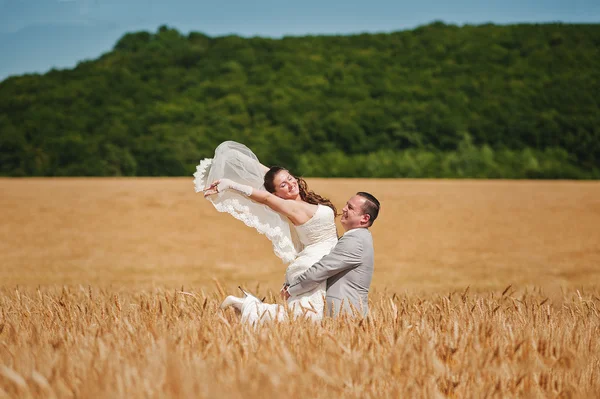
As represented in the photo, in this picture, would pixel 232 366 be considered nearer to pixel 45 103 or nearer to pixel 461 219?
pixel 461 219

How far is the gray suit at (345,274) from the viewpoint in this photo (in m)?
4.79

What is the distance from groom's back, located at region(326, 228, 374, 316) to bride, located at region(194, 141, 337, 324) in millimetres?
81

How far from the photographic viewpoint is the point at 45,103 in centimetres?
5228

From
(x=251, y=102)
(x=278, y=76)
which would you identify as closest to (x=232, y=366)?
(x=251, y=102)

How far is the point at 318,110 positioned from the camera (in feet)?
169

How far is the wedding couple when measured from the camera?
483 cm

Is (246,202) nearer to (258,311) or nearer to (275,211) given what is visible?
(275,211)

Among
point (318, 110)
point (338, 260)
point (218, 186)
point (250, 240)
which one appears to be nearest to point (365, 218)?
point (338, 260)

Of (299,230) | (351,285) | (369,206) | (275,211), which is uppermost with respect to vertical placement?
(369,206)

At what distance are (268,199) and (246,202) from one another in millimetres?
289

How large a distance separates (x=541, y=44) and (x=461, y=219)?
5122 centimetres

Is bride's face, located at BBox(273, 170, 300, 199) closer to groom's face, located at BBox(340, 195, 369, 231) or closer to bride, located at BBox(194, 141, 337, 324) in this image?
bride, located at BBox(194, 141, 337, 324)

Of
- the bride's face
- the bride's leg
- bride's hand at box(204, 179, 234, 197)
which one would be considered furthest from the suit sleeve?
bride's hand at box(204, 179, 234, 197)

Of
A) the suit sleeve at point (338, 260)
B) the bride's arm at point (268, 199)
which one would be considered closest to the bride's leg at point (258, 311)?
the suit sleeve at point (338, 260)
